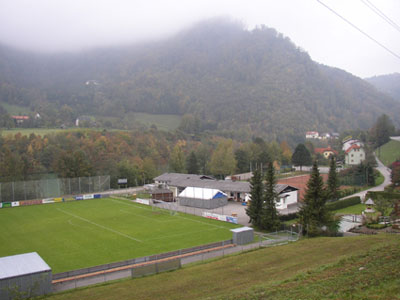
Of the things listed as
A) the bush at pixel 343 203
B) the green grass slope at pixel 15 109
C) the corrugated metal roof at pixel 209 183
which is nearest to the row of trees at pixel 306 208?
the corrugated metal roof at pixel 209 183

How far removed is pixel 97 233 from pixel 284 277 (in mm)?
21325

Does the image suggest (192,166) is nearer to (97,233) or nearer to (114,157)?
(114,157)

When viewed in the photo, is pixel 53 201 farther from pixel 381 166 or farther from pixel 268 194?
pixel 381 166

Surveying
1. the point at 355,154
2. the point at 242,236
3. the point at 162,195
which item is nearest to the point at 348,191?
the point at 162,195

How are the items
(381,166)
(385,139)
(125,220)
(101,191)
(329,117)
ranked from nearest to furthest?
1. (125,220)
2. (101,191)
3. (381,166)
4. (385,139)
5. (329,117)

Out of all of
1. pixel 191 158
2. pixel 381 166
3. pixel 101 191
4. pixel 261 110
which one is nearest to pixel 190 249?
pixel 101 191

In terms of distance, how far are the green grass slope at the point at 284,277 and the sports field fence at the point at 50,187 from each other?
39717 mm

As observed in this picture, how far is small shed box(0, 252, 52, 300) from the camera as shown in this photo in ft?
55.4

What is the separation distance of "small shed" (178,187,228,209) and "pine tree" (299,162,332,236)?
16.2 meters

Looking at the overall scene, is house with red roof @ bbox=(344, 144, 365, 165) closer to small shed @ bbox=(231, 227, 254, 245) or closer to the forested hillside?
the forested hillside

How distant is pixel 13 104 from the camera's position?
518ft

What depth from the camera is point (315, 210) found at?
27.7 meters

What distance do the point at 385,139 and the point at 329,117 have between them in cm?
8089

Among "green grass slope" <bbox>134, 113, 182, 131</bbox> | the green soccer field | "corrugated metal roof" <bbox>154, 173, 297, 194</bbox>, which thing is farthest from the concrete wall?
"green grass slope" <bbox>134, 113, 182, 131</bbox>
